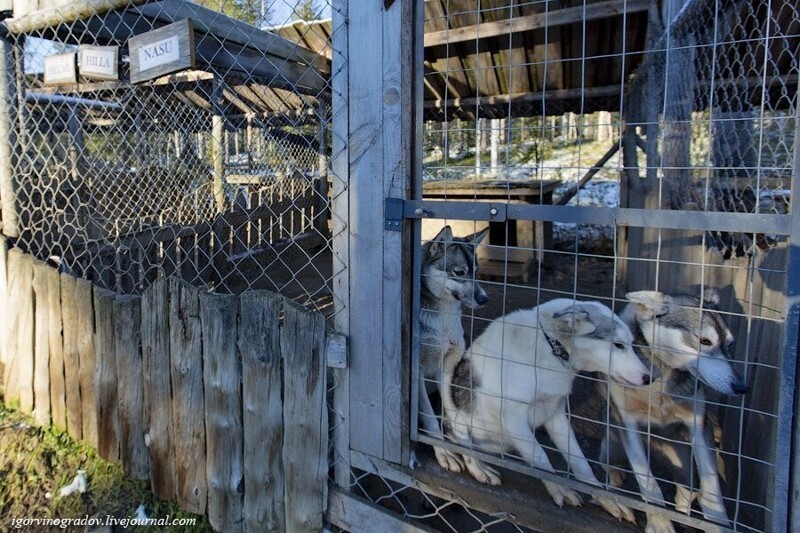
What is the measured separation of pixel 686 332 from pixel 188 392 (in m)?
2.22

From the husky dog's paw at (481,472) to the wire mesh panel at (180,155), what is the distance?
989 millimetres

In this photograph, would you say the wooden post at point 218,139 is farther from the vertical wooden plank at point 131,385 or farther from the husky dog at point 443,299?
the husky dog at point 443,299

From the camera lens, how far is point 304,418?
6.93 feet

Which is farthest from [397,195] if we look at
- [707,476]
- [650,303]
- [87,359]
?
[87,359]

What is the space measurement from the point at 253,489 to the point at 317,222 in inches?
254

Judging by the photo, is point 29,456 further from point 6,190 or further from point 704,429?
point 704,429

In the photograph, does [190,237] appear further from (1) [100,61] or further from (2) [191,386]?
(2) [191,386]

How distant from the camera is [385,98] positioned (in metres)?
1.86

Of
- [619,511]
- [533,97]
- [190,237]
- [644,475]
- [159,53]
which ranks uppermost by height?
[533,97]

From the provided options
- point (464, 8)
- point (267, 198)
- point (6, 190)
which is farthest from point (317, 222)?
point (6, 190)

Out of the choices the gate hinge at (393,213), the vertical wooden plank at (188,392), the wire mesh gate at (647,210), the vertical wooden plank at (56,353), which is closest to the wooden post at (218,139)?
the wire mesh gate at (647,210)

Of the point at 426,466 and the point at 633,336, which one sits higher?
the point at 633,336

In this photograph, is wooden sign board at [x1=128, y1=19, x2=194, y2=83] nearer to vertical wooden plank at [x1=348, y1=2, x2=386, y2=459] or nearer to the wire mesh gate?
vertical wooden plank at [x1=348, y1=2, x2=386, y2=459]

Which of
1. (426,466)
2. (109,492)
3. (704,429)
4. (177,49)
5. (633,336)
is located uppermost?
(177,49)
